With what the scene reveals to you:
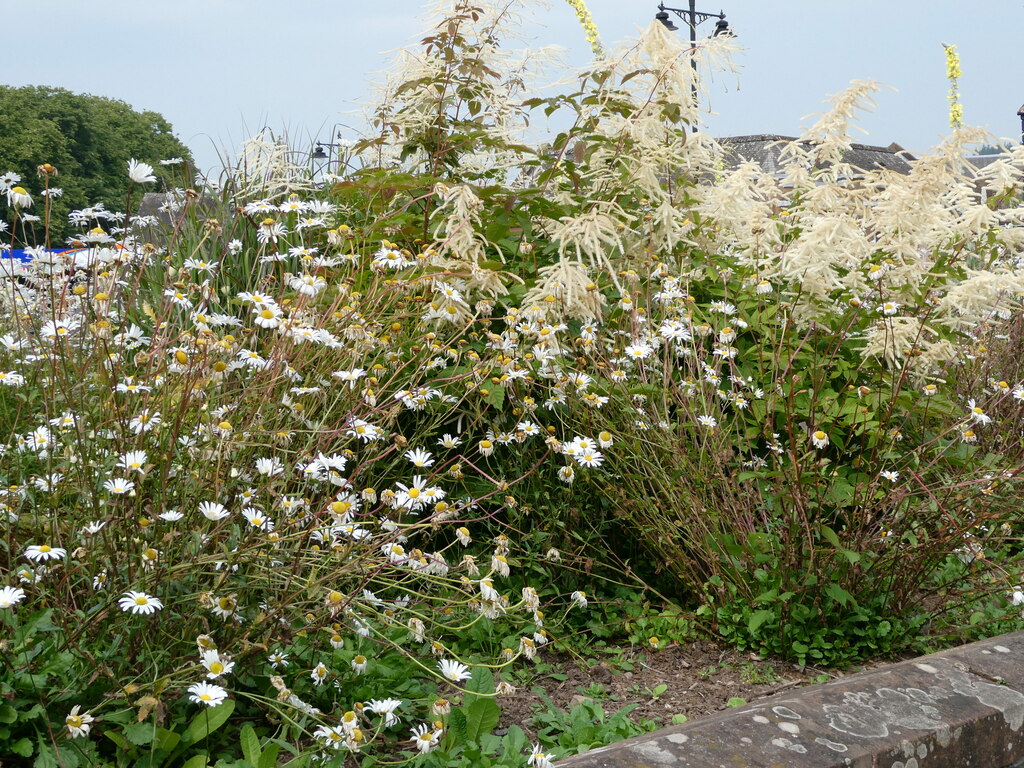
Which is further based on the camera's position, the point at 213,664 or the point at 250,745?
the point at 250,745

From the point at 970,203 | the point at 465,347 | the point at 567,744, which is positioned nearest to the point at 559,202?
the point at 465,347

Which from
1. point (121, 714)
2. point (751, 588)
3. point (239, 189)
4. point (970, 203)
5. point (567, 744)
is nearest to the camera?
point (121, 714)

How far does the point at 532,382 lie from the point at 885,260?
1.88 m

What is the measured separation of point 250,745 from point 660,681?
1.44 metres

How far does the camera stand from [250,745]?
85.0 inches

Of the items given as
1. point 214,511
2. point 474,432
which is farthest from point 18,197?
point 474,432

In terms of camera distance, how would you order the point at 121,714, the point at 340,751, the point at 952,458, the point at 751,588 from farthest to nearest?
the point at 952,458, the point at 751,588, the point at 340,751, the point at 121,714

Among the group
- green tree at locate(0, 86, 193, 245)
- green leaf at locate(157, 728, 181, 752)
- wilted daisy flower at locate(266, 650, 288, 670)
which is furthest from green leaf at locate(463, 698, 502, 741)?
green tree at locate(0, 86, 193, 245)

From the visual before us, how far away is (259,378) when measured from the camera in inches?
104

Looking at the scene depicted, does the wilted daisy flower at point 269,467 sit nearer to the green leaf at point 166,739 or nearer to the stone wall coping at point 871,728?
the green leaf at point 166,739

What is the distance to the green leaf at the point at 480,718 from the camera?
2414 millimetres

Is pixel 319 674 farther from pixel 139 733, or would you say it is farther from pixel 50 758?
pixel 50 758

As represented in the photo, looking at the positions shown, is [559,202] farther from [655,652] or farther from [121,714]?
[121,714]

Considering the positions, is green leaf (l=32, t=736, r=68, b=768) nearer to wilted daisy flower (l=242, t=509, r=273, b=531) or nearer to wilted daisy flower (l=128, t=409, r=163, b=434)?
wilted daisy flower (l=242, t=509, r=273, b=531)
